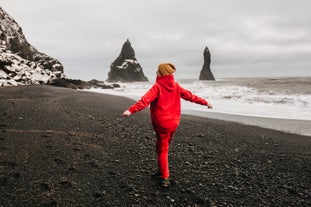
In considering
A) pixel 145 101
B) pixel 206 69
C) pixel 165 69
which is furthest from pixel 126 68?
pixel 145 101

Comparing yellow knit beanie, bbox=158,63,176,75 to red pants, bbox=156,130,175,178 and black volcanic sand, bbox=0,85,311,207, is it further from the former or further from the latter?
black volcanic sand, bbox=0,85,311,207

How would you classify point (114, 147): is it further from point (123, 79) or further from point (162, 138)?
point (123, 79)

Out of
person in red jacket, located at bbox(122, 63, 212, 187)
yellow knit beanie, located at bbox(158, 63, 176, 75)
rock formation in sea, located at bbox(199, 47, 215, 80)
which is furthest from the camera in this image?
rock formation in sea, located at bbox(199, 47, 215, 80)

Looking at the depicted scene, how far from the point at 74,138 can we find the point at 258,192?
4345 mm

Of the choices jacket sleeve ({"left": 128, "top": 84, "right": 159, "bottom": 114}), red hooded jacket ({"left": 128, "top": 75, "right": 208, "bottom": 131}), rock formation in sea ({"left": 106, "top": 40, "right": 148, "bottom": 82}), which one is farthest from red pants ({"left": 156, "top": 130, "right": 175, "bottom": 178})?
rock formation in sea ({"left": 106, "top": 40, "right": 148, "bottom": 82})

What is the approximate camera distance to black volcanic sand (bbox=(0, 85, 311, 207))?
3.71 meters

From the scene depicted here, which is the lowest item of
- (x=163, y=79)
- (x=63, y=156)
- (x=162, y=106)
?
(x=63, y=156)

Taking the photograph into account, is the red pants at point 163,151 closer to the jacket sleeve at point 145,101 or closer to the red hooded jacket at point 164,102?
the red hooded jacket at point 164,102

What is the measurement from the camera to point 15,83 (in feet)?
65.7

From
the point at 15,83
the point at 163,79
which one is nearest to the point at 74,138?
the point at 163,79

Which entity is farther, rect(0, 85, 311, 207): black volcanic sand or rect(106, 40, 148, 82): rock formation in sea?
rect(106, 40, 148, 82): rock formation in sea

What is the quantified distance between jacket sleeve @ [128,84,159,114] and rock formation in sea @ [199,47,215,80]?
140 meters

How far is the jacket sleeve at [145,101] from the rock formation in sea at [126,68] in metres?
134

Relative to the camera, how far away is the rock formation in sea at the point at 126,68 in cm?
14038
